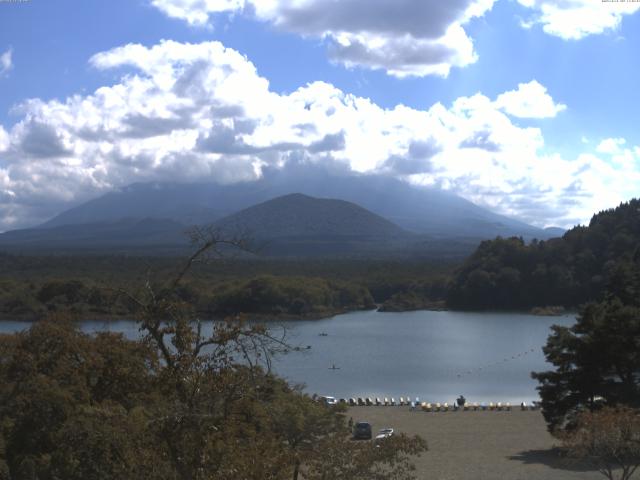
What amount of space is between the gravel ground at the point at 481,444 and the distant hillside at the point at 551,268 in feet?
115

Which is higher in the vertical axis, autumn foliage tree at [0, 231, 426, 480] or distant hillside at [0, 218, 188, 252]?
distant hillside at [0, 218, 188, 252]

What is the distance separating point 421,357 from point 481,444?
56.4 feet

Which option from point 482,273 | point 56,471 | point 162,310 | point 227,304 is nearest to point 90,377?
point 56,471

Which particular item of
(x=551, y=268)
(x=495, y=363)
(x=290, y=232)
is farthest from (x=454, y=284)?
(x=290, y=232)

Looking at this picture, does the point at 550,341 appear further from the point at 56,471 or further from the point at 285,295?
the point at 285,295

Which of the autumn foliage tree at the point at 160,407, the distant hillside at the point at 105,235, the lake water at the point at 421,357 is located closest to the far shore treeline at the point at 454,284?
the lake water at the point at 421,357

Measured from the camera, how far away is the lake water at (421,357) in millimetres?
26516

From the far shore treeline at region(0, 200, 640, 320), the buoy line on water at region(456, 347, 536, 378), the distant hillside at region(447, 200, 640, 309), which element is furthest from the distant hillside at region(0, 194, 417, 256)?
the buoy line on water at region(456, 347, 536, 378)

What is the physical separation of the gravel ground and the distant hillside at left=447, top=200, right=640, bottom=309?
3510cm

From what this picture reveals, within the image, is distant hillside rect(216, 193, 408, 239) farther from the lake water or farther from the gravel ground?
the gravel ground

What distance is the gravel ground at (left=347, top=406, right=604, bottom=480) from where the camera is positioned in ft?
43.6

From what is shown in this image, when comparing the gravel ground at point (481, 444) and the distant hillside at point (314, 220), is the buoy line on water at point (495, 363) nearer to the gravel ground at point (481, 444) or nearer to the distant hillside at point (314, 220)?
the gravel ground at point (481, 444)

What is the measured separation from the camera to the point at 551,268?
183ft

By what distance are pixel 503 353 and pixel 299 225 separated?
4781 inches
